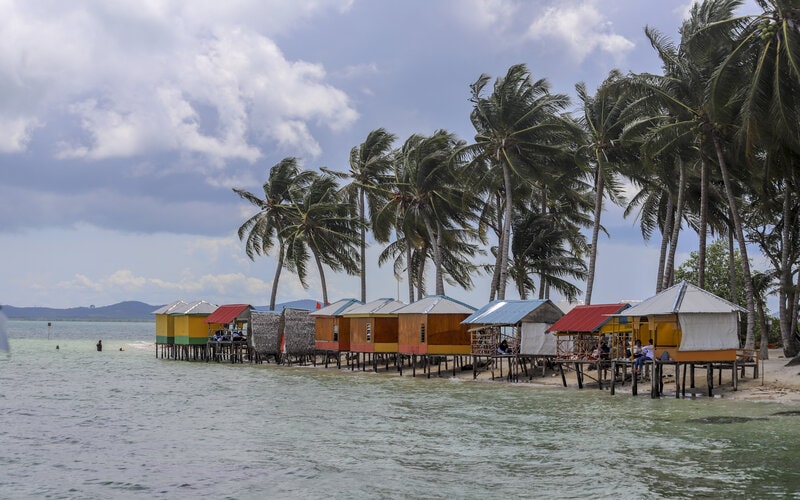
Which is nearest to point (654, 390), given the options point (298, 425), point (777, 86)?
point (777, 86)

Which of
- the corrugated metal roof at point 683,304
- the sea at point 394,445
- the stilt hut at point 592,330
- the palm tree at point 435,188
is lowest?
the sea at point 394,445

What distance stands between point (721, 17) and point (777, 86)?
628 centimetres

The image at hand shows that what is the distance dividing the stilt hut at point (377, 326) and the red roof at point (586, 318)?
13.6 meters

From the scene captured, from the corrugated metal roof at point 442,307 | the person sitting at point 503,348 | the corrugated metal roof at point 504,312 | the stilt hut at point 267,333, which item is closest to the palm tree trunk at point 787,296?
the corrugated metal roof at point 504,312

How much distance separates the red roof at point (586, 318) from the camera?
112 ft

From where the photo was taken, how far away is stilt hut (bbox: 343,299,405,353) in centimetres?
4825

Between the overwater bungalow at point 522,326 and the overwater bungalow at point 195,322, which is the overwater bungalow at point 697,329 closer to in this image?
the overwater bungalow at point 522,326

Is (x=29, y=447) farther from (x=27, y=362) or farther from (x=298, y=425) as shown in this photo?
(x=27, y=362)

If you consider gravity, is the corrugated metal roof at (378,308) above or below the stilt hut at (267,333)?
above

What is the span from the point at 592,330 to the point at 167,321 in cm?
4124

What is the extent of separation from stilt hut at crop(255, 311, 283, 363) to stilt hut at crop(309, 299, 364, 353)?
14.6 ft

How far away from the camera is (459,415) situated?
27.1m

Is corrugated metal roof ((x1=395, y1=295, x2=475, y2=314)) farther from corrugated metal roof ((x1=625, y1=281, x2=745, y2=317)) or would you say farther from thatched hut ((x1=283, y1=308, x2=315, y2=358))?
thatched hut ((x1=283, y1=308, x2=315, y2=358))

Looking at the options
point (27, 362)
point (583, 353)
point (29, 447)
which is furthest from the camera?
point (27, 362)
